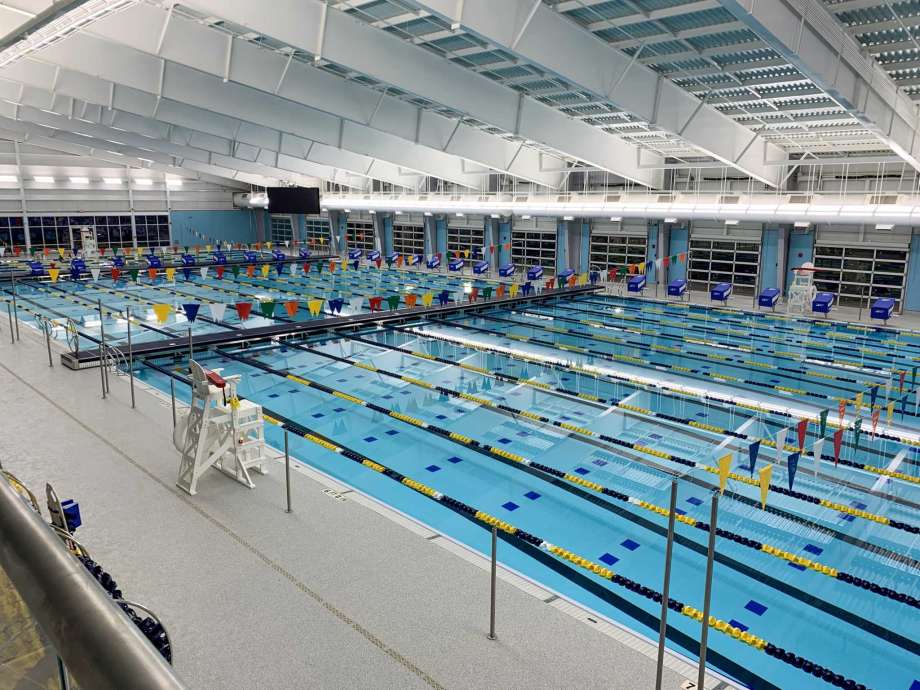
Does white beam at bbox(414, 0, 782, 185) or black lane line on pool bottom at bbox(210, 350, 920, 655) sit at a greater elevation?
white beam at bbox(414, 0, 782, 185)

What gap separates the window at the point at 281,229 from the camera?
4081cm

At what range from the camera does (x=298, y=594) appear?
4191 mm

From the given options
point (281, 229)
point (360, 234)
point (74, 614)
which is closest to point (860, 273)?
point (74, 614)

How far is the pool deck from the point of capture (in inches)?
139

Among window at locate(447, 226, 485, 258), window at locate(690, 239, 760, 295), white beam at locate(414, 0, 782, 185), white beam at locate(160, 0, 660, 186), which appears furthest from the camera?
window at locate(447, 226, 485, 258)

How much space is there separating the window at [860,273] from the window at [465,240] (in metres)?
13.5

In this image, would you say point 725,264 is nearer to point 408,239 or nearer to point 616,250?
point 616,250

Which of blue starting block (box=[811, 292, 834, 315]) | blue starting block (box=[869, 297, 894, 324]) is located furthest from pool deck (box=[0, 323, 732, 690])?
blue starting block (box=[811, 292, 834, 315])

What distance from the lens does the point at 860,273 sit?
18141 millimetres

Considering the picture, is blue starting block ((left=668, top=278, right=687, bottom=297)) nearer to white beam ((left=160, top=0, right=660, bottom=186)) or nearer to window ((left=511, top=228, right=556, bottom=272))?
white beam ((left=160, top=0, right=660, bottom=186))

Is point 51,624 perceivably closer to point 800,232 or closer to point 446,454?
point 446,454

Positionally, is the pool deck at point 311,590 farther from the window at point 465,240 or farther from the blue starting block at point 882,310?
the window at point 465,240

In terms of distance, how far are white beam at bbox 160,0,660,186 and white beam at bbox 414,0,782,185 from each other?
199 mm

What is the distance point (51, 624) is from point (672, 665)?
12.1 ft
